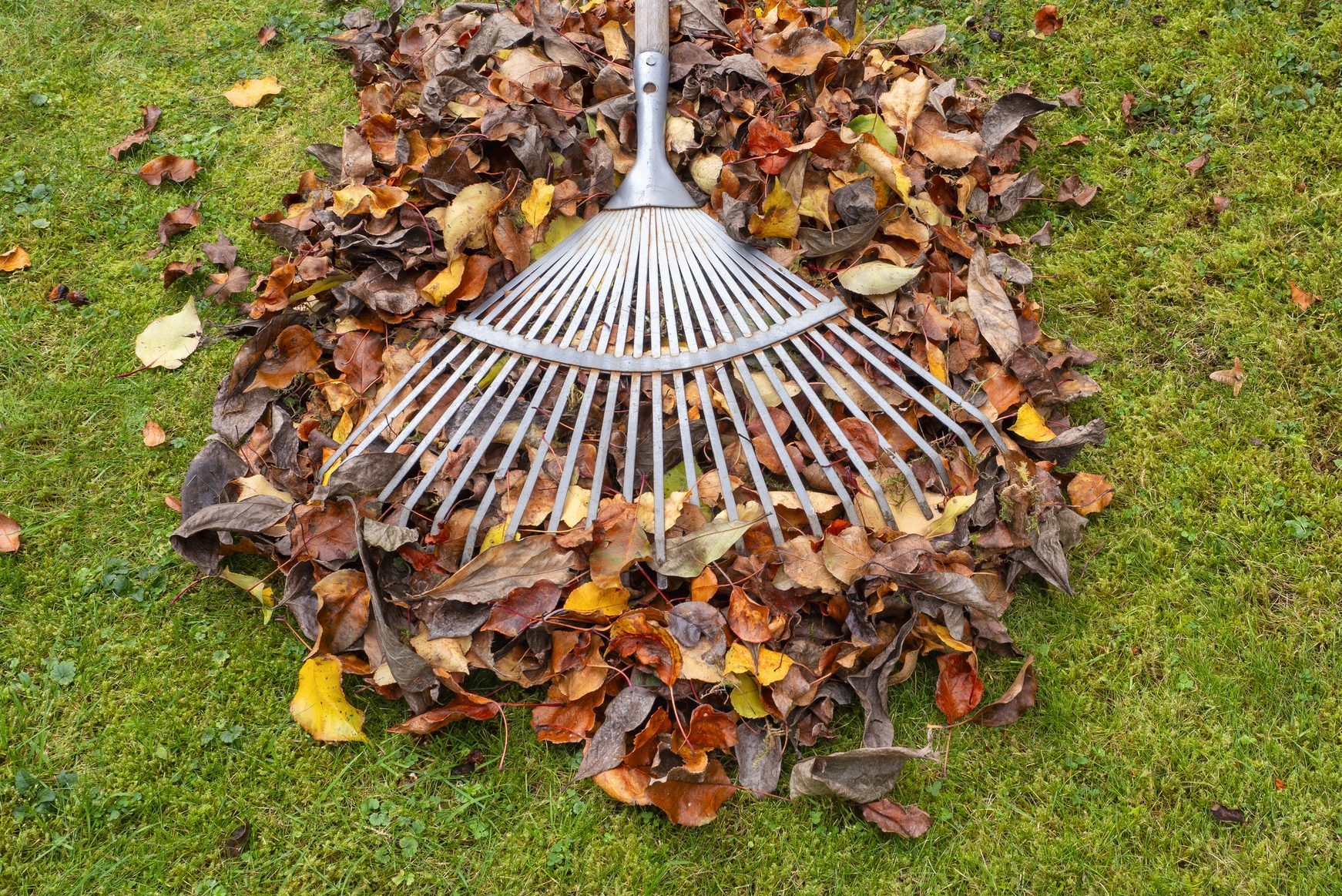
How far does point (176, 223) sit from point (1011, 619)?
7.91 ft

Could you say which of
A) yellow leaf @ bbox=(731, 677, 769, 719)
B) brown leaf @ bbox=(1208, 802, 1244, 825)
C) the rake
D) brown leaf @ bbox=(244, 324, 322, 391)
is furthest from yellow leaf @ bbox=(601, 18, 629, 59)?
brown leaf @ bbox=(1208, 802, 1244, 825)

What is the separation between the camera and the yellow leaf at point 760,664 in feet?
5.82

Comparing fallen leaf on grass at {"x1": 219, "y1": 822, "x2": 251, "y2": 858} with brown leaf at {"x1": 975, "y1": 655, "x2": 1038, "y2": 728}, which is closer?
fallen leaf on grass at {"x1": 219, "y1": 822, "x2": 251, "y2": 858}

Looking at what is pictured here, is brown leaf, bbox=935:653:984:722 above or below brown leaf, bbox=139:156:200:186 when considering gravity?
below

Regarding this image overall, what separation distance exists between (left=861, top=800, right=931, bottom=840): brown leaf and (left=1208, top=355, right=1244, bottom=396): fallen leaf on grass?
1.30m

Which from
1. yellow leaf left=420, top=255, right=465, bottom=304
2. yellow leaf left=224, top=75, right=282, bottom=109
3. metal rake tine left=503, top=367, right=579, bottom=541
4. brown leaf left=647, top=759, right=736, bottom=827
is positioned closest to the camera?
brown leaf left=647, top=759, right=736, bottom=827

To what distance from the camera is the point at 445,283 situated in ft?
6.97

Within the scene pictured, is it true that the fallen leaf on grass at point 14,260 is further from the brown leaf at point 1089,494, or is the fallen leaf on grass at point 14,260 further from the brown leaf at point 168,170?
the brown leaf at point 1089,494

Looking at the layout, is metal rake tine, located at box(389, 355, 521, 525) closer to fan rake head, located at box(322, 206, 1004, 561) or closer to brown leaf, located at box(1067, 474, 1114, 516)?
fan rake head, located at box(322, 206, 1004, 561)

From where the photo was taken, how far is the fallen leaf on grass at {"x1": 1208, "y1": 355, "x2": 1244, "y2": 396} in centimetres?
220

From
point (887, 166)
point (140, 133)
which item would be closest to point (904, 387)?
point (887, 166)

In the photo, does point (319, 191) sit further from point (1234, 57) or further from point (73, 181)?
point (1234, 57)

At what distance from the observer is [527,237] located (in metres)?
2.20

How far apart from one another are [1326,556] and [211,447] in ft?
8.21
